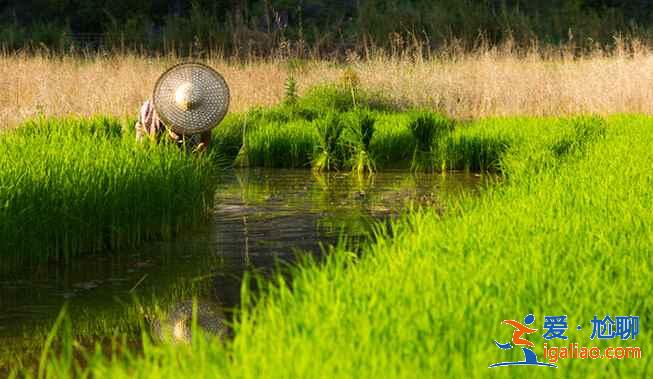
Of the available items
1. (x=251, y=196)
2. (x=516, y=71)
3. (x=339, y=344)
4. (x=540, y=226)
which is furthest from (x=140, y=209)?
(x=516, y=71)

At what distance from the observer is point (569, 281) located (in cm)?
397

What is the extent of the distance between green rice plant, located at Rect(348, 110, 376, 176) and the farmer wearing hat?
10.6 ft

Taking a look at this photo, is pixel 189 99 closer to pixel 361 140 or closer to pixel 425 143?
pixel 361 140

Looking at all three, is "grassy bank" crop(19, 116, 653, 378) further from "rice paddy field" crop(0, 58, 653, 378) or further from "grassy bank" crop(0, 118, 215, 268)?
"grassy bank" crop(0, 118, 215, 268)

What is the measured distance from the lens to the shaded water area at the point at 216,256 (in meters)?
→ 5.21

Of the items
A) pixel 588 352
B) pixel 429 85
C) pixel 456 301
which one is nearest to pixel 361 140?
pixel 429 85

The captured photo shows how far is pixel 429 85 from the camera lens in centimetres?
1584

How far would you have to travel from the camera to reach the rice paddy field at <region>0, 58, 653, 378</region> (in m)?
3.12

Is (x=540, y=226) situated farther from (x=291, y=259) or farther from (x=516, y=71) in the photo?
(x=516, y=71)

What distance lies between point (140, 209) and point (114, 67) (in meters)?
10.9

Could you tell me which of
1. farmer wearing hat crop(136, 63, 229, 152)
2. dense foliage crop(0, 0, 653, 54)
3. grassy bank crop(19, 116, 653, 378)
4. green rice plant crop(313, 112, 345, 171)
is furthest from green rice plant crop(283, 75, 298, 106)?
grassy bank crop(19, 116, 653, 378)

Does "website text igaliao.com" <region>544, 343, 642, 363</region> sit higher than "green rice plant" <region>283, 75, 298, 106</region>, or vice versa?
"green rice plant" <region>283, 75, 298, 106</region>

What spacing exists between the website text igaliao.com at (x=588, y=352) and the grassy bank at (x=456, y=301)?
0.03 meters

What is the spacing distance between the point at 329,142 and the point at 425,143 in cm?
115
